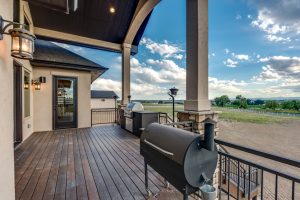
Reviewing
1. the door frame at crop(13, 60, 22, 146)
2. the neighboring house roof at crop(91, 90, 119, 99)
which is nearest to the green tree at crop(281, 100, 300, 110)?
the door frame at crop(13, 60, 22, 146)

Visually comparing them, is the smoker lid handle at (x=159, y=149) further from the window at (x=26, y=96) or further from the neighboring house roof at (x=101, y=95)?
the neighboring house roof at (x=101, y=95)

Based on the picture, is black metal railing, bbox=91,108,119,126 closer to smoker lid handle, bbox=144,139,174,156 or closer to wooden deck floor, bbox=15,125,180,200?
wooden deck floor, bbox=15,125,180,200

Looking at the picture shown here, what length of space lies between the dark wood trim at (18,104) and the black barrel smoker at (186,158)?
496cm

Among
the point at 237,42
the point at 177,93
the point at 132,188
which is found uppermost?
the point at 237,42

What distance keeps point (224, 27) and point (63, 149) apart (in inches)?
444

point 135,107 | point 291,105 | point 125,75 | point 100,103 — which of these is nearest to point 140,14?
point 125,75

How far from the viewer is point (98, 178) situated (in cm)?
268

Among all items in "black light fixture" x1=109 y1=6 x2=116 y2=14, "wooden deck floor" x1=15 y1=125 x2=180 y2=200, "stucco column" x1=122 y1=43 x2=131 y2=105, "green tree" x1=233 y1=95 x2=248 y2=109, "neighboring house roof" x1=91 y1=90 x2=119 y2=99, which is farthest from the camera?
"neighboring house roof" x1=91 y1=90 x2=119 y2=99

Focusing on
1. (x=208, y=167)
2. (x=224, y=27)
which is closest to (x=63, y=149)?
(x=208, y=167)

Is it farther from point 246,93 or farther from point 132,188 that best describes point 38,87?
point 246,93

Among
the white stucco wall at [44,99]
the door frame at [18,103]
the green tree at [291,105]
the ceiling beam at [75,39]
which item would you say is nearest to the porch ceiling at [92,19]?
the ceiling beam at [75,39]

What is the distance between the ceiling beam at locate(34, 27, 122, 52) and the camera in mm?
6426

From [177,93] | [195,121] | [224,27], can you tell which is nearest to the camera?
[195,121]

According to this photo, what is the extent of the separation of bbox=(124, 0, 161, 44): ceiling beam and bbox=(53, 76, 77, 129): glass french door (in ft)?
11.0
